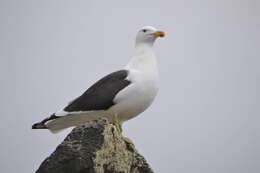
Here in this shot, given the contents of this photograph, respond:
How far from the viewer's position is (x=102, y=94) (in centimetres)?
919

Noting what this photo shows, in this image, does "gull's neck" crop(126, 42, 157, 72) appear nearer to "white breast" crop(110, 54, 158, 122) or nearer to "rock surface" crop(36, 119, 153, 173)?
"white breast" crop(110, 54, 158, 122)

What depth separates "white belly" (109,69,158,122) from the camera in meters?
8.95

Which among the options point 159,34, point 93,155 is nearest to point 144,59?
point 159,34

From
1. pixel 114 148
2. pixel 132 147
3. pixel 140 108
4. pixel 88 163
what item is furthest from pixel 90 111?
pixel 88 163

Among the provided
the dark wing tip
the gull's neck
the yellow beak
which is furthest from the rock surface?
the yellow beak

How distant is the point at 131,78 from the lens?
9211 millimetres

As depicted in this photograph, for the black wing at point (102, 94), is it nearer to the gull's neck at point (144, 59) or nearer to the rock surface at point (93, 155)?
the gull's neck at point (144, 59)

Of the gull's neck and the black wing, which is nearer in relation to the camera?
the black wing

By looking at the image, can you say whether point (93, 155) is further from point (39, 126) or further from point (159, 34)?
point (159, 34)

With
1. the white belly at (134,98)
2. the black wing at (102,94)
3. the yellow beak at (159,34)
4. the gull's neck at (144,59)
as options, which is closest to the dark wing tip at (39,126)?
the black wing at (102,94)

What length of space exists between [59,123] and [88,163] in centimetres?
350

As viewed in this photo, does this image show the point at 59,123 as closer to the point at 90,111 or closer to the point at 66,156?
the point at 90,111

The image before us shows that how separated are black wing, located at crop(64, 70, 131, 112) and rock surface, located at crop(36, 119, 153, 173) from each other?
221cm

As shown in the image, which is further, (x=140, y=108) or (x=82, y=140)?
(x=140, y=108)
